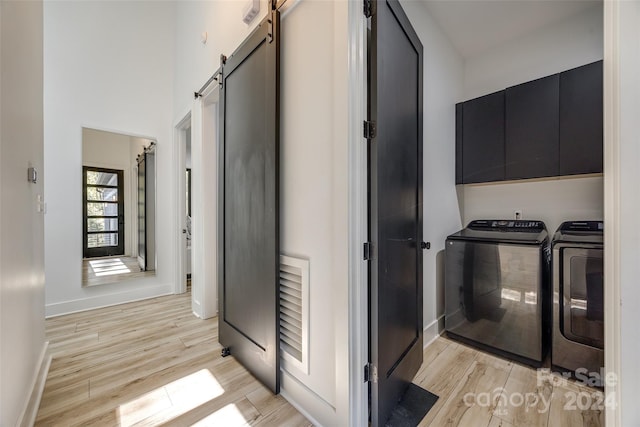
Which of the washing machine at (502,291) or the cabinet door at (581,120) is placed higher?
the cabinet door at (581,120)

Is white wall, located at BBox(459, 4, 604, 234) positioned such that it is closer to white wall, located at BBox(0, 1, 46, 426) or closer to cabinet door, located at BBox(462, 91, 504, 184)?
cabinet door, located at BBox(462, 91, 504, 184)

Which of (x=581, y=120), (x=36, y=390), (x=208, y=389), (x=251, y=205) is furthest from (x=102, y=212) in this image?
(x=581, y=120)

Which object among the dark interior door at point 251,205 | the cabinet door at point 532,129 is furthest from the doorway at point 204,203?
the cabinet door at point 532,129

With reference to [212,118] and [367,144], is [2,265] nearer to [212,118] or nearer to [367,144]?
[367,144]

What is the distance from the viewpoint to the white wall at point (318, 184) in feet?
4.02

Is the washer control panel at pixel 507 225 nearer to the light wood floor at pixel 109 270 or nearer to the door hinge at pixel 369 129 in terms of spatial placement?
the door hinge at pixel 369 129

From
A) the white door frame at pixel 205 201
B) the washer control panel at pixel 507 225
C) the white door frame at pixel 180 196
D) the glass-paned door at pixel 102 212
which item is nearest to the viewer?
the washer control panel at pixel 507 225

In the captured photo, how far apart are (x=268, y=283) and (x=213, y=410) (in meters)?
0.76

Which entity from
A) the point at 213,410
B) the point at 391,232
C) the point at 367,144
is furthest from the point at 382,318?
the point at 213,410

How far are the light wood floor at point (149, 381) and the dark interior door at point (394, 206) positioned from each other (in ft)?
2.00

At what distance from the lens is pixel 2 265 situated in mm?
1031

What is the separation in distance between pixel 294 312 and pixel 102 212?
2.99 meters

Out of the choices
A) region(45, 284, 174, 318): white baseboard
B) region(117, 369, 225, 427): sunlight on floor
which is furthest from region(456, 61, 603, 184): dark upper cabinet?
region(45, 284, 174, 318): white baseboard

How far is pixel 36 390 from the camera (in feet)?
4.97
